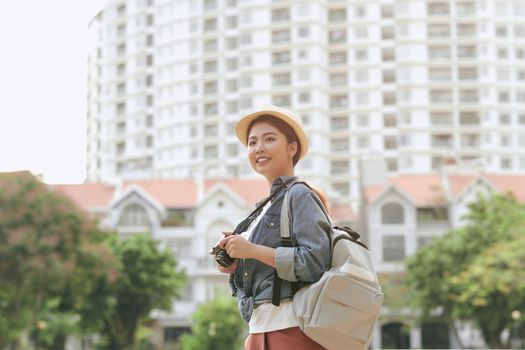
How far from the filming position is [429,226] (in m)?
56.3

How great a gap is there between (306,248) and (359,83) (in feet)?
263

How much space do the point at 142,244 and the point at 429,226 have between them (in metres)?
18.5

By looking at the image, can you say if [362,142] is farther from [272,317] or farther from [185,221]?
[272,317]

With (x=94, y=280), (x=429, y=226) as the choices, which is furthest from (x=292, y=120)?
(x=429, y=226)

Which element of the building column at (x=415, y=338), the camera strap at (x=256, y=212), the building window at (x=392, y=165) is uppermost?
the building window at (x=392, y=165)

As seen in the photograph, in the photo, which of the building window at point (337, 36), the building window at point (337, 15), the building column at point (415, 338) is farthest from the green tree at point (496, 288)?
the building window at point (337, 15)

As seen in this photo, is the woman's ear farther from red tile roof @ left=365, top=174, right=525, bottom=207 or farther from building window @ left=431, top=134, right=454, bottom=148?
building window @ left=431, top=134, right=454, bottom=148

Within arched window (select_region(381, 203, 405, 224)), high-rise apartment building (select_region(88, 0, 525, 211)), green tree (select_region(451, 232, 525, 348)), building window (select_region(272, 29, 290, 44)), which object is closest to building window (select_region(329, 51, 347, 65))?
high-rise apartment building (select_region(88, 0, 525, 211))

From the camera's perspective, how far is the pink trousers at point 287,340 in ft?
11.5

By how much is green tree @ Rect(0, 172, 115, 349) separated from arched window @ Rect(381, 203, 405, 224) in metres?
22.5

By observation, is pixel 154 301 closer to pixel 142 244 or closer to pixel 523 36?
pixel 142 244

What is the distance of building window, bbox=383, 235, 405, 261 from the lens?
182ft

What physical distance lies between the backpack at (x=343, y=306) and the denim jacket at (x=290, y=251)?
7cm

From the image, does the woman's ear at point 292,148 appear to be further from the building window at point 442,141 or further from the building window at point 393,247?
the building window at point 442,141
